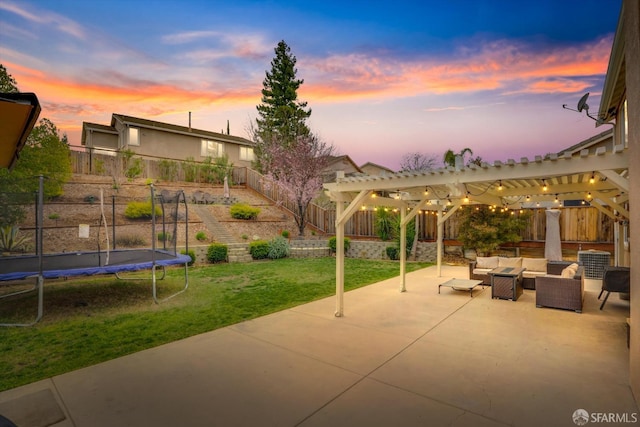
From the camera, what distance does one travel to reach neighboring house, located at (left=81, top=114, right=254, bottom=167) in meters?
22.7

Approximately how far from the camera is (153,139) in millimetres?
23578

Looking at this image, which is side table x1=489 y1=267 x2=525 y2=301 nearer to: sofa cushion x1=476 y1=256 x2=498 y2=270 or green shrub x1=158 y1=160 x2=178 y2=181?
sofa cushion x1=476 y1=256 x2=498 y2=270

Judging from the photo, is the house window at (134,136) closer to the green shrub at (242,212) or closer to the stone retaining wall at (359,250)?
the green shrub at (242,212)

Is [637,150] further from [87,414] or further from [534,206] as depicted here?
[534,206]

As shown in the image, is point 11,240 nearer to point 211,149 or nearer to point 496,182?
point 496,182

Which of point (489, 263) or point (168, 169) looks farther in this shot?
point (168, 169)

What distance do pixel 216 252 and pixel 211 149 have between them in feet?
52.6

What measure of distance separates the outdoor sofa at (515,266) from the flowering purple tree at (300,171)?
33.0ft

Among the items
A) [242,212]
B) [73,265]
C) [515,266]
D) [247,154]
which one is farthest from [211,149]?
[515,266]

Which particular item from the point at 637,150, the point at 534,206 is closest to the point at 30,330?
the point at 637,150

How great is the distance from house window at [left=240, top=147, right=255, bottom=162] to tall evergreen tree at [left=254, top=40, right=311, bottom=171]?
201 cm

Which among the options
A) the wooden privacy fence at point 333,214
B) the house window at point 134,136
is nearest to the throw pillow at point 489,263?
the wooden privacy fence at point 333,214

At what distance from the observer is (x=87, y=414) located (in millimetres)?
2959

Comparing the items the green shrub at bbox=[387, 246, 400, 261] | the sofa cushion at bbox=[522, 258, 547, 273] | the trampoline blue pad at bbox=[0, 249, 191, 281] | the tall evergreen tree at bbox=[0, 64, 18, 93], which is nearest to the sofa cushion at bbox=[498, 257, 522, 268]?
the sofa cushion at bbox=[522, 258, 547, 273]
